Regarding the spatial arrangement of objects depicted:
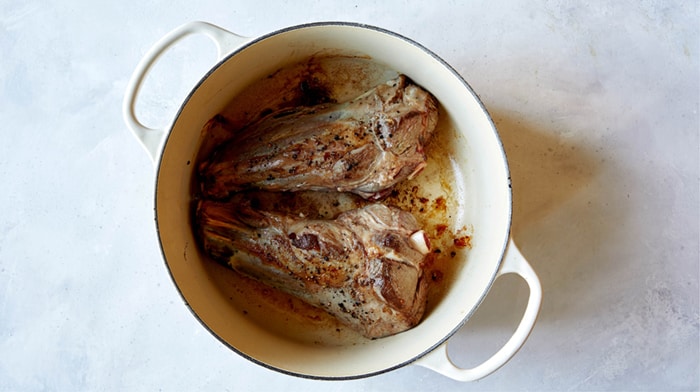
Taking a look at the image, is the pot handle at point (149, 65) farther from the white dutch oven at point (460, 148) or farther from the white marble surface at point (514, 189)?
the white marble surface at point (514, 189)

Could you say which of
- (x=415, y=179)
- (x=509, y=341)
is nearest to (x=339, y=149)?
(x=415, y=179)

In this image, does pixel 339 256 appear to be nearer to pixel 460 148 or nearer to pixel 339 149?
pixel 339 149

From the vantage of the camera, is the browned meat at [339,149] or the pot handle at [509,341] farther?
the browned meat at [339,149]

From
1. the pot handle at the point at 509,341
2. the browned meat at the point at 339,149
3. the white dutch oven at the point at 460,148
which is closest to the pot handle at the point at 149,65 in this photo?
the white dutch oven at the point at 460,148

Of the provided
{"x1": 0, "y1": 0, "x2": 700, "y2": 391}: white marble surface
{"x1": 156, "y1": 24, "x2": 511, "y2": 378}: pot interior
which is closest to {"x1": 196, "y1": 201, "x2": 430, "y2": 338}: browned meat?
{"x1": 156, "y1": 24, "x2": 511, "y2": 378}: pot interior

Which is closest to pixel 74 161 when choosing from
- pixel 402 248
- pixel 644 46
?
pixel 402 248

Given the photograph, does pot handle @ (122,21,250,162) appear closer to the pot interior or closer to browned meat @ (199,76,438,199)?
the pot interior

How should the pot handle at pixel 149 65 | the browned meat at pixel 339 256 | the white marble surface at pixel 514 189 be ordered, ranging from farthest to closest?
1. the white marble surface at pixel 514 189
2. the browned meat at pixel 339 256
3. the pot handle at pixel 149 65
